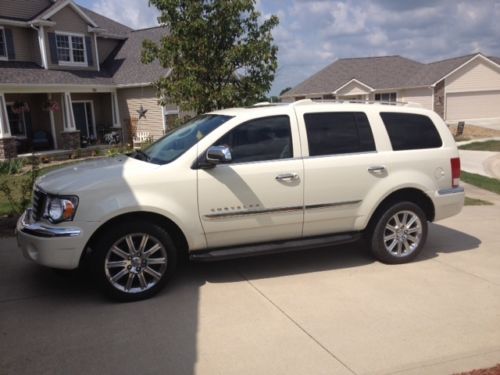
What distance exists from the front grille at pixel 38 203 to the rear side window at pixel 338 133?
2.77 m

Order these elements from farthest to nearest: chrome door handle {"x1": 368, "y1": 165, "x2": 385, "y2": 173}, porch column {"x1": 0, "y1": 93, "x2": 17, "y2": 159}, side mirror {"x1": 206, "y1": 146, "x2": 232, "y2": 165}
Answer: porch column {"x1": 0, "y1": 93, "x2": 17, "y2": 159}
chrome door handle {"x1": 368, "y1": 165, "x2": 385, "y2": 173}
side mirror {"x1": 206, "y1": 146, "x2": 232, "y2": 165}

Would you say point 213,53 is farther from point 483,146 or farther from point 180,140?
point 483,146

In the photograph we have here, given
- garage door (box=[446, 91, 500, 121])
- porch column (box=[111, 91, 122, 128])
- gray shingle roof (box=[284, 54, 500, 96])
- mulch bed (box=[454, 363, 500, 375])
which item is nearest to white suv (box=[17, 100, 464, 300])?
mulch bed (box=[454, 363, 500, 375])

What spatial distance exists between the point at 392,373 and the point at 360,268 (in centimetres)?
230

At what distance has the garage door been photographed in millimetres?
40375

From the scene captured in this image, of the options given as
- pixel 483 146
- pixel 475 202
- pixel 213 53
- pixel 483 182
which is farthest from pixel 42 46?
pixel 483 146

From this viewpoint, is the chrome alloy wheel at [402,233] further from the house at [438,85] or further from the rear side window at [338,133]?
the house at [438,85]

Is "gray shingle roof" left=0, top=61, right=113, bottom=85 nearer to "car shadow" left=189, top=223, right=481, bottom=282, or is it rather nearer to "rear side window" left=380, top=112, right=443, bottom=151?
"car shadow" left=189, top=223, right=481, bottom=282

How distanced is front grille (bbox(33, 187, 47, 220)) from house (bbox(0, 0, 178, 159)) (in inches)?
666

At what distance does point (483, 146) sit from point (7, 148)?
2245cm

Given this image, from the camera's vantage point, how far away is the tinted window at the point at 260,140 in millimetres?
5184

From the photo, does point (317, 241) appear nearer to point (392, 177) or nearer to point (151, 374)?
point (392, 177)

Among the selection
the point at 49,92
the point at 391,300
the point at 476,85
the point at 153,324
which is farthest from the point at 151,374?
the point at 476,85

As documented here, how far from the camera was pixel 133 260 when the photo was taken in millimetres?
4793
